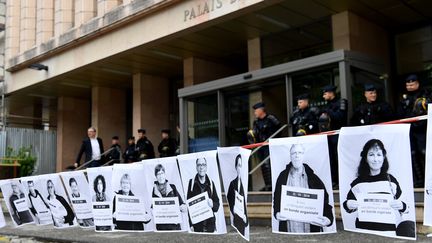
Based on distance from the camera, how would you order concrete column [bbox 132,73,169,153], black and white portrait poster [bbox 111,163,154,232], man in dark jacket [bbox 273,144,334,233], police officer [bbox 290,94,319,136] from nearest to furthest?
1. man in dark jacket [bbox 273,144,334,233]
2. black and white portrait poster [bbox 111,163,154,232]
3. police officer [bbox 290,94,319,136]
4. concrete column [bbox 132,73,169,153]

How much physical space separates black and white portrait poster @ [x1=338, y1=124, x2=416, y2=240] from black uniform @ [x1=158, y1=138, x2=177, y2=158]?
796 cm

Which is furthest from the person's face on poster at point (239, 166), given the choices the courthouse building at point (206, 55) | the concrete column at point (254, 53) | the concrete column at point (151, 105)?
the concrete column at point (151, 105)

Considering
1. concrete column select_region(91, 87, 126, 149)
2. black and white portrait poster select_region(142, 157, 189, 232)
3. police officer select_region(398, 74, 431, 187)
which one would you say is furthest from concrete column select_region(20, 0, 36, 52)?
police officer select_region(398, 74, 431, 187)

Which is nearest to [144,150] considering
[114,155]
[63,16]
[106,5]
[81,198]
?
[114,155]

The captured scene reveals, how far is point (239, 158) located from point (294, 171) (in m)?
0.71

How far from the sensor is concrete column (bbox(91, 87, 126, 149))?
57.0ft

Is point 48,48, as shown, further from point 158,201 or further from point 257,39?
point 158,201

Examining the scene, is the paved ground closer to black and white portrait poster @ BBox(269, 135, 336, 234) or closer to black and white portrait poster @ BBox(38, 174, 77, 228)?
black and white portrait poster @ BBox(38, 174, 77, 228)

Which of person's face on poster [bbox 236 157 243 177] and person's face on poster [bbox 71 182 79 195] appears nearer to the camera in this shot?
person's face on poster [bbox 236 157 243 177]

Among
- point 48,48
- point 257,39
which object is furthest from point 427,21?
point 48,48

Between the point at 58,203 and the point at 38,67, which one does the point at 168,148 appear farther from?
the point at 38,67

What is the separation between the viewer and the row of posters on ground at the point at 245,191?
12.3 ft

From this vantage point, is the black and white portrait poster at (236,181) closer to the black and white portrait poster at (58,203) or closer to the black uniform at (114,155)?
the black and white portrait poster at (58,203)

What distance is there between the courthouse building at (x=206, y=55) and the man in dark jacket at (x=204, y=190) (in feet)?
12.7
